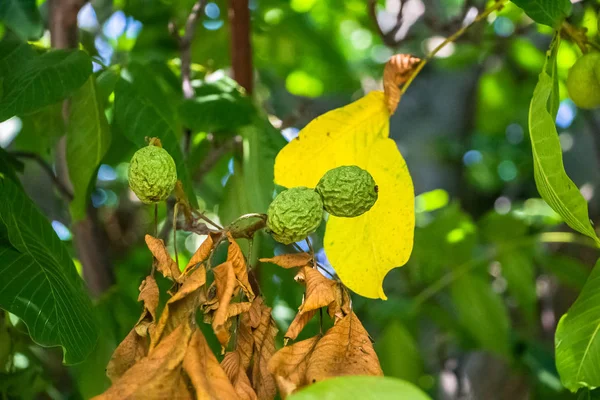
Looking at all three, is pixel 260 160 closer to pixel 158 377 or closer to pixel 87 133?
pixel 87 133

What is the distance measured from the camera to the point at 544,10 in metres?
0.89

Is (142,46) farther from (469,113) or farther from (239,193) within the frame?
(469,113)

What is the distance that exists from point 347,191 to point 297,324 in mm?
147

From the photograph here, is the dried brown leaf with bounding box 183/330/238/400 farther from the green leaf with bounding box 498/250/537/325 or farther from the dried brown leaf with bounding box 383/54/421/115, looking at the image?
the green leaf with bounding box 498/250/537/325

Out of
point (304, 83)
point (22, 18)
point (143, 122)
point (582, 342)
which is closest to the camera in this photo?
point (582, 342)

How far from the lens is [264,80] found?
6.93ft

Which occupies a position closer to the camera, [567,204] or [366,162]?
[567,204]

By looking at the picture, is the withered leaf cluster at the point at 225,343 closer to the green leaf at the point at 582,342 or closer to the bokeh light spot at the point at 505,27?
the green leaf at the point at 582,342

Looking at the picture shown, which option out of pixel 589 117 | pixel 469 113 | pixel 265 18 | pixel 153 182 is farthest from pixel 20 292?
pixel 469 113

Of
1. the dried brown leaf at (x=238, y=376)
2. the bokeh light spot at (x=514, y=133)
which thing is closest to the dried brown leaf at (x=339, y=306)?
the dried brown leaf at (x=238, y=376)

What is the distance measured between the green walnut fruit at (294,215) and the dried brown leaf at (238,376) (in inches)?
5.2

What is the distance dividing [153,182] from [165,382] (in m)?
0.20

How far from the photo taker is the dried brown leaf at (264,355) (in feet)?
2.32

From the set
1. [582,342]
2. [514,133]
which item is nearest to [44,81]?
[582,342]
